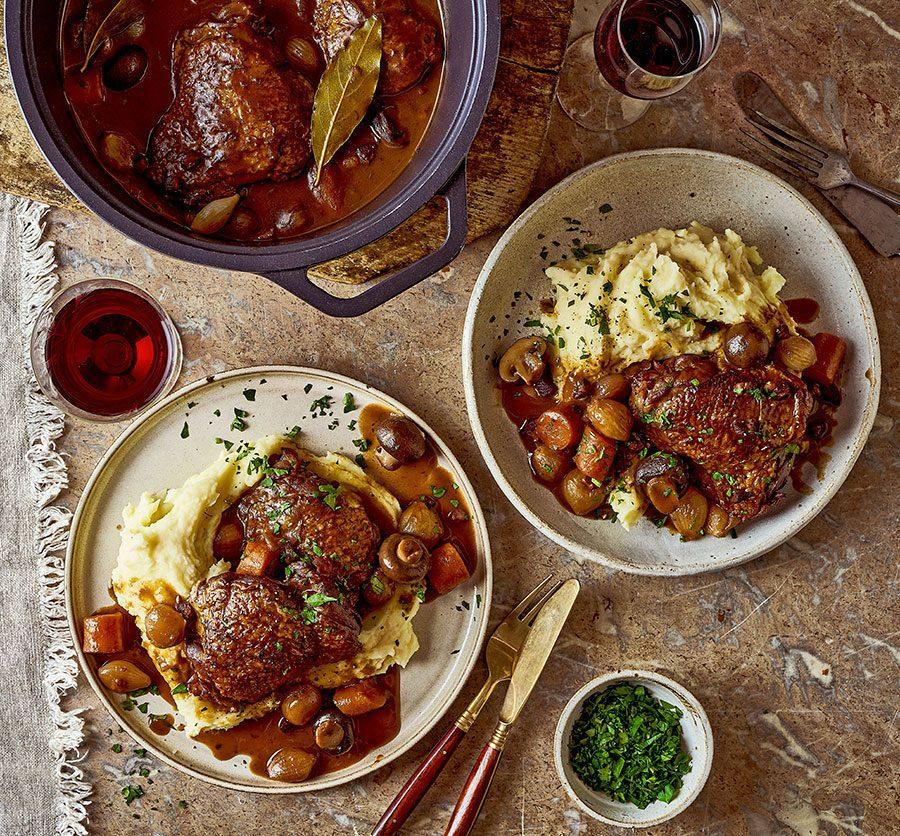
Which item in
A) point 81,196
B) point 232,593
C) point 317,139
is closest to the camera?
point 81,196

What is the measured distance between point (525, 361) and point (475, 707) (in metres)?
1.54

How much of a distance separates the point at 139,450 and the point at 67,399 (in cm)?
37

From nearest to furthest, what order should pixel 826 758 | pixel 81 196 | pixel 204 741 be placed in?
pixel 81 196, pixel 204 741, pixel 826 758

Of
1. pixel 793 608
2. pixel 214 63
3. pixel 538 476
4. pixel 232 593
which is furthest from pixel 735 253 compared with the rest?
pixel 232 593

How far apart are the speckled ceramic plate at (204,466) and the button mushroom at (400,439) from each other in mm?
80

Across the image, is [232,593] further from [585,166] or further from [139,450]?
[585,166]

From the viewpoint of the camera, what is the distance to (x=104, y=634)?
367cm

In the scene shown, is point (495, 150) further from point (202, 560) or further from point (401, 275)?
point (202, 560)

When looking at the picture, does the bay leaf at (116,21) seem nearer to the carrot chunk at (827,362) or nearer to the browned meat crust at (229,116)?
the browned meat crust at (229,116)

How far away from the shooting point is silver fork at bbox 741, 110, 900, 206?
370cm

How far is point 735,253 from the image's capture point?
3568 millimetres

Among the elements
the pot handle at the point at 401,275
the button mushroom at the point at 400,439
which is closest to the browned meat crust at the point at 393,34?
the pot handle at the point at 401,275

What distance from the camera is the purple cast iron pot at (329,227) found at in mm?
2543

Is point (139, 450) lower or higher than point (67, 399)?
lower
